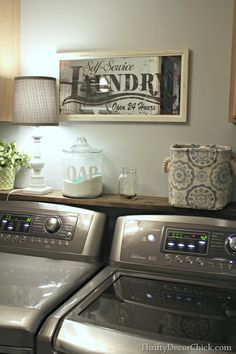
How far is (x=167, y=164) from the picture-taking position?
1652 millimetres

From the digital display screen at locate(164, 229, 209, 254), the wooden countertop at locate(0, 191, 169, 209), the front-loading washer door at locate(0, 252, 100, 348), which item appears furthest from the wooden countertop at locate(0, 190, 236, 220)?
the front-loading washer door at locate(0, 252, 100, 348)

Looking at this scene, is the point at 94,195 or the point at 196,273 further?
the point at 94,195

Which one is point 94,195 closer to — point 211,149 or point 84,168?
point 84,168

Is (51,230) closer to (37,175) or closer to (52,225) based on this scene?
(52,225)

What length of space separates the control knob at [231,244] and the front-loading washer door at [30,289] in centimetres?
49

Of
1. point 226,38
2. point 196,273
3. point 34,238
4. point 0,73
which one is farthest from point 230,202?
point 0,73

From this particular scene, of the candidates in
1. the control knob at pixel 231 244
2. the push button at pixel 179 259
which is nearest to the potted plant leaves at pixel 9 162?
the push button at pixel 179 259

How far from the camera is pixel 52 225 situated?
164 cm

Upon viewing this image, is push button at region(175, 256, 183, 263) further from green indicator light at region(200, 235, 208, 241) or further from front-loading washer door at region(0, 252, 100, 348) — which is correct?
front-loading washer door at region(0, 252, 100, 348)

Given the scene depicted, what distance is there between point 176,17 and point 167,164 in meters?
0.67

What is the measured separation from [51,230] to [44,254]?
0.33ft

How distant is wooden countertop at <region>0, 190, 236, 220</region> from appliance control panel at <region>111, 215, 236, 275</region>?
0.09 metres

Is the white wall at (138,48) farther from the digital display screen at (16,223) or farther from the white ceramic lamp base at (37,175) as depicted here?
the digital display screen at (16,223)

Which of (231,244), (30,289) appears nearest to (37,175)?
(30,289)
